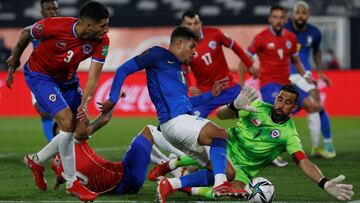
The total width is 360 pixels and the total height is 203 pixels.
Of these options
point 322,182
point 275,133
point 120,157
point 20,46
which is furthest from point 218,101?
point 322,182

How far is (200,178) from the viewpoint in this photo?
8406 millimetres

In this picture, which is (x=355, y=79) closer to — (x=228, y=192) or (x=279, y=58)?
(x=279, y=58)

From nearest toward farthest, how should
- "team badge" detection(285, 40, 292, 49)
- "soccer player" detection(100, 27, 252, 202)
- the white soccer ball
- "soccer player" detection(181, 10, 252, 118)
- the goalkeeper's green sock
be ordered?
1. the white soccer ball
2. "soccer player" detection(100, 27, 252, 202)
3. the goalkeeper's green sock
4. "soccer player" detection(181, 10, 252, 118)
5. "team badge" detection(285, 40, 292, 49)

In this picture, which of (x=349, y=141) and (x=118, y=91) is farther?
(x=349, y=141)

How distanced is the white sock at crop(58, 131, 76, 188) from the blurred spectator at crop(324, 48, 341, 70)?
57.3ft

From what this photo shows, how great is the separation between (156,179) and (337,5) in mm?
18339

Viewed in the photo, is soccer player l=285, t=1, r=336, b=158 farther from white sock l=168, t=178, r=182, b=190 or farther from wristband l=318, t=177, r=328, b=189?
white sock l=168, t=178, r=182, b=190

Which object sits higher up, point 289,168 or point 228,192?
point 228,192

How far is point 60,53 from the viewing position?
8.97 m

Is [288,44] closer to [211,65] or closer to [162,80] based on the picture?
[211,65]

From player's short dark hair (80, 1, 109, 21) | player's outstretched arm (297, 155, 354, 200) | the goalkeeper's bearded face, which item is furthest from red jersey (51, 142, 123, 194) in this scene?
player's outstretched arm (297, 155, 354, 200)

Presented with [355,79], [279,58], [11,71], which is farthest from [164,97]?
[355,79]

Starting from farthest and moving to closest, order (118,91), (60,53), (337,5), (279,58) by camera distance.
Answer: (337,5), (279,58), (60,53), (118,91)

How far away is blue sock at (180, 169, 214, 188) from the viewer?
8328mm
